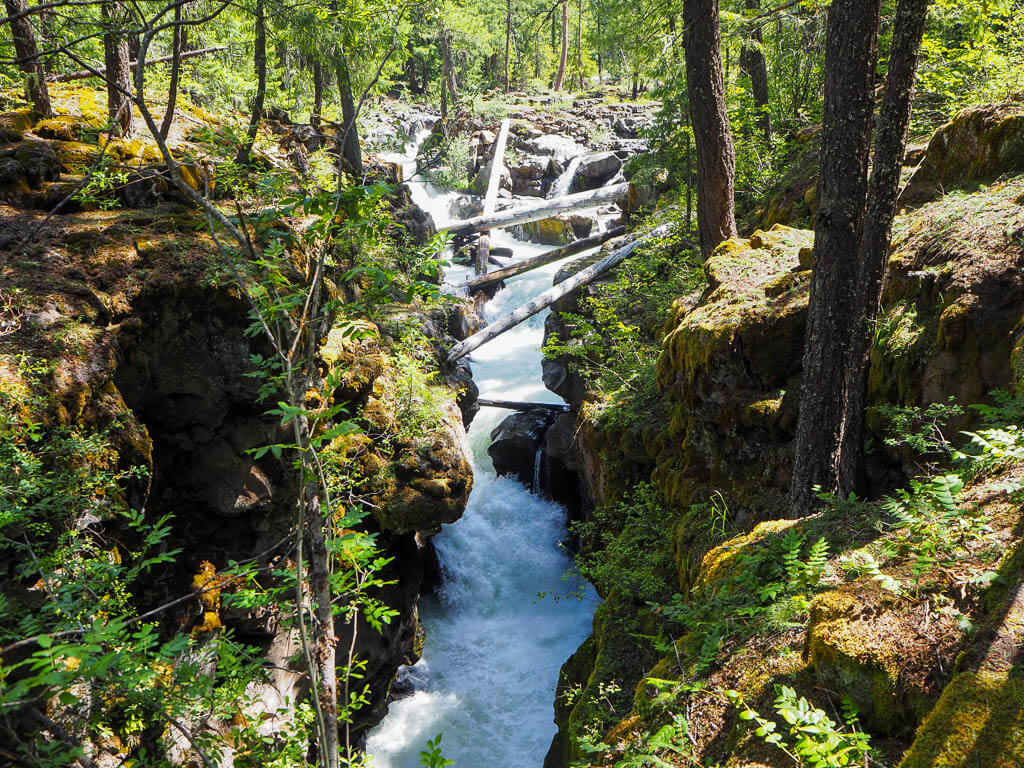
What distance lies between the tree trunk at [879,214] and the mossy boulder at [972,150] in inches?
87.2

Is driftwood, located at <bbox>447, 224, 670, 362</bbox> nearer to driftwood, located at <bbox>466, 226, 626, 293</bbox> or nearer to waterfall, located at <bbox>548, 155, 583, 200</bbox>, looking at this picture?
driftwood, located at <bbox>466, 226, 626, 293</bbox>

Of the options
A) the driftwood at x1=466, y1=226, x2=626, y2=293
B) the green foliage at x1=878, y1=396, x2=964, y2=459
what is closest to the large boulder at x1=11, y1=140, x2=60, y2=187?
the green foliage at x1=878, y1=396, x2=964, y2=459

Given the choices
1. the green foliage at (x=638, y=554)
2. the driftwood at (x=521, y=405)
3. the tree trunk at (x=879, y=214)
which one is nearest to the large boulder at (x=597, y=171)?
the driftwood at (x=521, y=405)

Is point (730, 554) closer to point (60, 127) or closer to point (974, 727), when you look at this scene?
point (974, 727)

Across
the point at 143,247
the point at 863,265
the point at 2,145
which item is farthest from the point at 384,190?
the point at 2,145

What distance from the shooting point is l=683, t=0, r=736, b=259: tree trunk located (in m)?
7.34

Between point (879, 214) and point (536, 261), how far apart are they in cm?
1192

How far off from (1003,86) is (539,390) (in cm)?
1061

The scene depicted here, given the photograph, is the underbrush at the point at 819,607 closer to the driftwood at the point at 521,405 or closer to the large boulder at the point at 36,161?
the large boulder at the point at 36,161

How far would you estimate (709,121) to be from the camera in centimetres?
768

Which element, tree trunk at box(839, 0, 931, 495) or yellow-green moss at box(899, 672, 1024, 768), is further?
tree trunk at box(839, 0, 931, 495)

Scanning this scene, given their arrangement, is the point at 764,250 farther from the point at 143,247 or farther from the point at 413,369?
Result: the point at 143,247

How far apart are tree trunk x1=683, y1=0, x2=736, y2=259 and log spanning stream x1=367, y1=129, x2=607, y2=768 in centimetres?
546

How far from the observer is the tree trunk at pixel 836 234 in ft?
14.0
